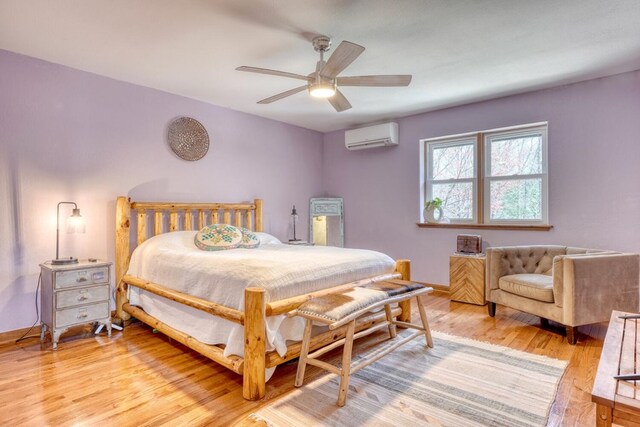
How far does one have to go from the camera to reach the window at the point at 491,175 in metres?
4.00

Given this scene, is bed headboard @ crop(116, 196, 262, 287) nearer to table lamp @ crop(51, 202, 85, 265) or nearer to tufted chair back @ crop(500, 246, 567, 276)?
table lamp @ crop(51, 202, 85, 265)

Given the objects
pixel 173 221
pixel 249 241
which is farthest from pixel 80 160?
pixel 249 241

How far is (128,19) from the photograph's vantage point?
2359 millimetres

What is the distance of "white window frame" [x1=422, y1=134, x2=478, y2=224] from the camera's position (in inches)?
174

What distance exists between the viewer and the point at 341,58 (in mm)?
2197

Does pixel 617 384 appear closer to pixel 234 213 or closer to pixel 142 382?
pixel 142 382

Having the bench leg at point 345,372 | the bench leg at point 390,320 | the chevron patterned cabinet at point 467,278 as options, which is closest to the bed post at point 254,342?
the bench leg at point 345,372

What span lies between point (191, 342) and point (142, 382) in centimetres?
38

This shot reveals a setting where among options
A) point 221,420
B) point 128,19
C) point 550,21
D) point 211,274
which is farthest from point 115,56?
point 550,21

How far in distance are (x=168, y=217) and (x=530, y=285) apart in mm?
3736

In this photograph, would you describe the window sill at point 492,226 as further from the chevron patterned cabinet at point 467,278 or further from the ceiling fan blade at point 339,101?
the ceiling fan blade at point 339,101

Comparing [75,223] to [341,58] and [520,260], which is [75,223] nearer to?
[341,58]

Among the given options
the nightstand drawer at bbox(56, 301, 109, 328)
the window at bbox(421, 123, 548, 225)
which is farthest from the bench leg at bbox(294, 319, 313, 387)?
the window at bbox(421, 123, 548, 225)

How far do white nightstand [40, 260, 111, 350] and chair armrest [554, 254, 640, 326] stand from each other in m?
3.89
